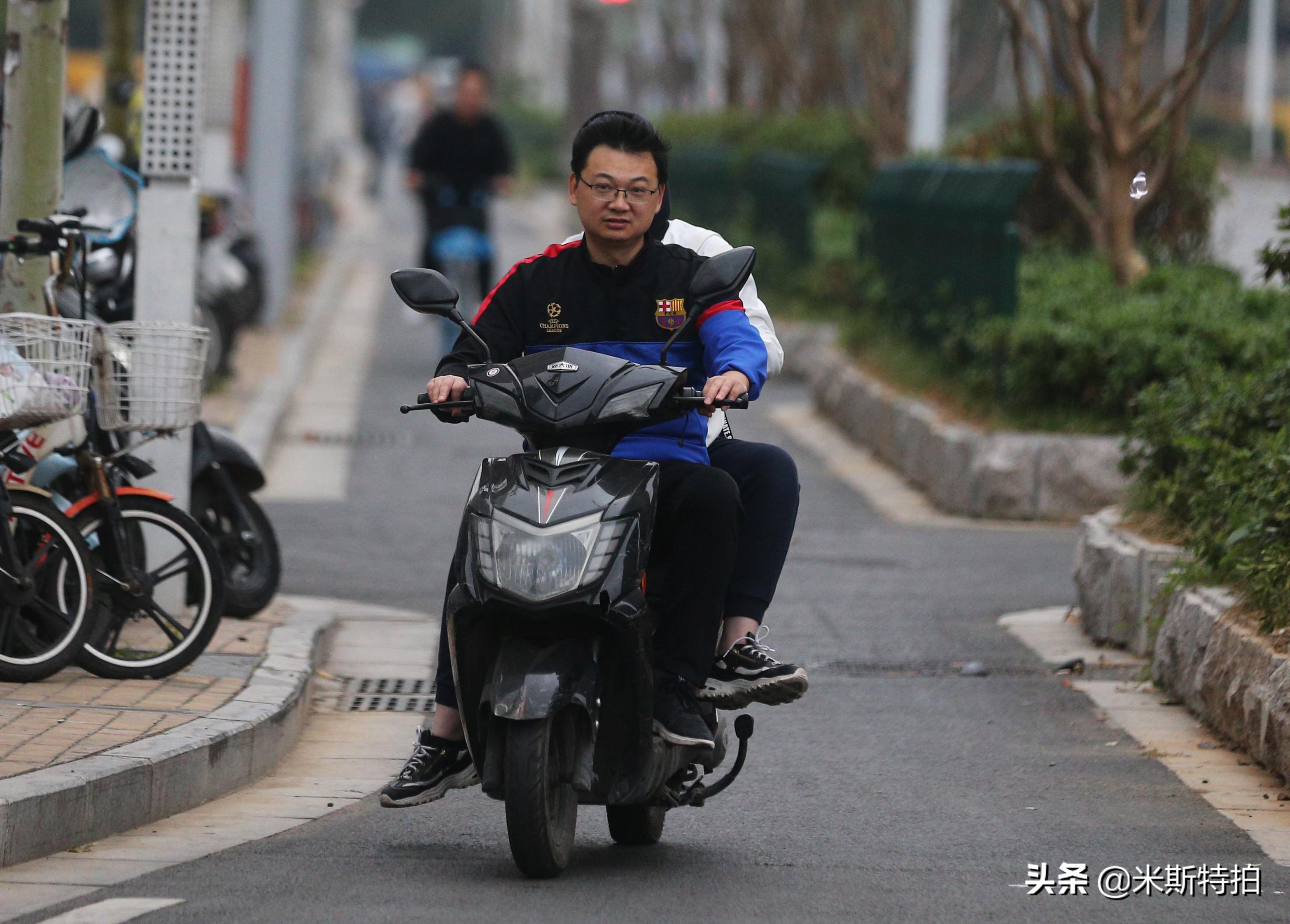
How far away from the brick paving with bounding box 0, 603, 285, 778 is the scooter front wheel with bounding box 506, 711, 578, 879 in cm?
135

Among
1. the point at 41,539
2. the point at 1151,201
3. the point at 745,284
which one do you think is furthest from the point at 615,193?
the point at 1151,201

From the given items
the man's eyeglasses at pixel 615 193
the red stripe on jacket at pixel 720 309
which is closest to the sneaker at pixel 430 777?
the red stripe on jacket at pixel 720 309

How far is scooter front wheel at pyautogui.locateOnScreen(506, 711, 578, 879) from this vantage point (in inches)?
198

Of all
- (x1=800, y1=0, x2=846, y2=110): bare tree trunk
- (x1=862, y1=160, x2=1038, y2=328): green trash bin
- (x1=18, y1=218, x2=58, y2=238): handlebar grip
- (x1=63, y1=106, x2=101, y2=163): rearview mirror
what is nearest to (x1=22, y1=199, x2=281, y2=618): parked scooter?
(x1=63, y1=106, x2=101, y2=163): rearview mirror

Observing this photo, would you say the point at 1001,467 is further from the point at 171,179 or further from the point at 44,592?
the point at 44,592

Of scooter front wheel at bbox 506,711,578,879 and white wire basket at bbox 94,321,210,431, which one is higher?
white wire basket at bbox 94,321,210,431

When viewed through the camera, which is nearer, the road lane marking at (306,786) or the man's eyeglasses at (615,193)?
the road lane marking at (306,786)

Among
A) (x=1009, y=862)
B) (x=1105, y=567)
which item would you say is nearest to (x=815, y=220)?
(x=1105, y=567)

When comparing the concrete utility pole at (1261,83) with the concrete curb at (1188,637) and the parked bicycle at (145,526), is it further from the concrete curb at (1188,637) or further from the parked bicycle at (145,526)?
the parked bicycle at (145,526)

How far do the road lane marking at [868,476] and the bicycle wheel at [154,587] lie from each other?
564cm

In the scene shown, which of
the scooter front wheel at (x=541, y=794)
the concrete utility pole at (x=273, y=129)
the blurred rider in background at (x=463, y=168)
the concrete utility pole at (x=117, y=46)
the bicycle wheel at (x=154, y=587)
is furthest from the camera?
the concrete utility pole at (x=273, y=129)

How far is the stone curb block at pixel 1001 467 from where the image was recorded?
11914 millimetres

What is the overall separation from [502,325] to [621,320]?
1.00 ft

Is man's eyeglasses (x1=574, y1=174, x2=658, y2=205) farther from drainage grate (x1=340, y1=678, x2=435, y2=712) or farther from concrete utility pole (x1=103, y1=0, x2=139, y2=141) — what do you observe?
concrete utility pole (x1=103, y1=0, x2=139, y2=141)
